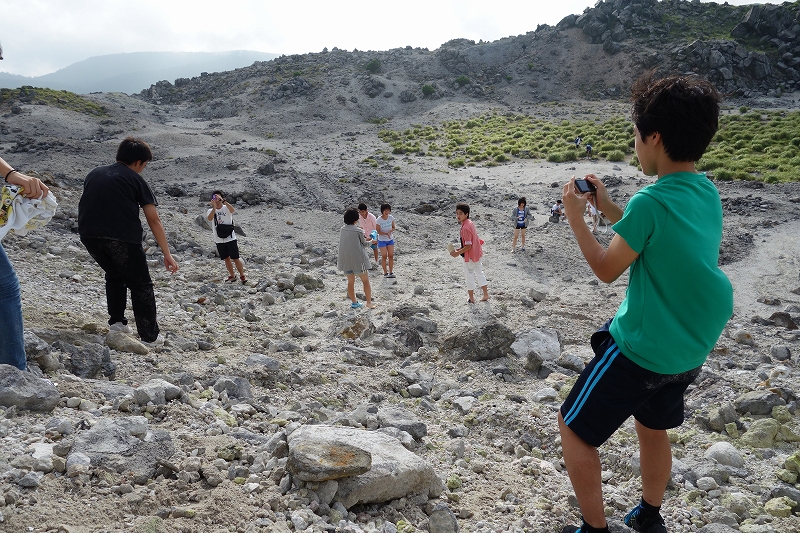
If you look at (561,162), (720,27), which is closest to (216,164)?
(561,162)

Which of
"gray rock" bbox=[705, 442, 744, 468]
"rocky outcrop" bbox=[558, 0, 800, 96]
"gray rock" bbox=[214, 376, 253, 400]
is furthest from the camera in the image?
"rocky outcrop" bbox=[558, 0, 800, 96]

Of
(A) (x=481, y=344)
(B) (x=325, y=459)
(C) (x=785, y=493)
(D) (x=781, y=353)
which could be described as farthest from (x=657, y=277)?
(D) (x=781, y=353)

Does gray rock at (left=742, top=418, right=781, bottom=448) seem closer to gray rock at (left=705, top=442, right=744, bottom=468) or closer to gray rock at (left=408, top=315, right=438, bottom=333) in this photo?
gray rock at (left=705, top=442, right=744, bottom=468)

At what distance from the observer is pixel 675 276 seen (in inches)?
77.1

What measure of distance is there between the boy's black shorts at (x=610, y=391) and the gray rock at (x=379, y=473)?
3.15 ft

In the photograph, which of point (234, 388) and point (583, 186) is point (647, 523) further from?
point (234, 388)

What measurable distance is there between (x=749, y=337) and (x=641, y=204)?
20.1ft

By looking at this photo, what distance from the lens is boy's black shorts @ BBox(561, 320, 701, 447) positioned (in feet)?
6.72


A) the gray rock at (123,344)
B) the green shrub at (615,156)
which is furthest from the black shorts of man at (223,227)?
the green shrub at (615,156)

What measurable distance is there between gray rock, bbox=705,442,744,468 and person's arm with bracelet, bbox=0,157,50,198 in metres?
4.82

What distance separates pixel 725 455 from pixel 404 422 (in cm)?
217

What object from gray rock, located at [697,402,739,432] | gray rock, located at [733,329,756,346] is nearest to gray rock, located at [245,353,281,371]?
gray rock, located at [697,402,739,432]

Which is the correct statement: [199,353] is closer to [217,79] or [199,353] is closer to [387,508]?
[387,508]

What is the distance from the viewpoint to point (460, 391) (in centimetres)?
481
